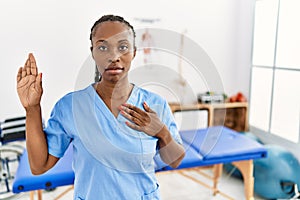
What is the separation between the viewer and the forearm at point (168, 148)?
2.04 feet

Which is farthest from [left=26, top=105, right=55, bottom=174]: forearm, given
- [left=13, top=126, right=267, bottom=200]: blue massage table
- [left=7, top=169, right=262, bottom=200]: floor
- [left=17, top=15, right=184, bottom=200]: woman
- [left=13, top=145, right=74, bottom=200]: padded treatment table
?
[left=7, top=169, right=262, bottom=200]: floor

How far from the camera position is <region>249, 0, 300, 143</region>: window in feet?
4.38

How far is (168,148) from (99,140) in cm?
15

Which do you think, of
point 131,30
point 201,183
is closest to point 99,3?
point 131,30

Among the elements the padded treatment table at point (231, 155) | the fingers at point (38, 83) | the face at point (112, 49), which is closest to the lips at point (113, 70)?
the face at point (112, 49)

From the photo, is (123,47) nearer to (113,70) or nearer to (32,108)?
(113,70)

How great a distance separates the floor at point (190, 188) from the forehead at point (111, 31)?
1573mm

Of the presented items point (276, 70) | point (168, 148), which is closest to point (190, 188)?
point (276, 70)

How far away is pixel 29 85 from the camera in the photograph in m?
0.55

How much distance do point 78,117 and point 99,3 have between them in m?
0.28

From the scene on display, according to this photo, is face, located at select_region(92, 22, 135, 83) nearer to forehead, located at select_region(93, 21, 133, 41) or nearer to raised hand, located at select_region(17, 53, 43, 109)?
forehead, located at select_region(93, 21, 133, 41)

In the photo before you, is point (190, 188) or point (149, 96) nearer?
point (149, 96)

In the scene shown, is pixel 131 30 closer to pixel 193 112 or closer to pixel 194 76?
pixel 194 76

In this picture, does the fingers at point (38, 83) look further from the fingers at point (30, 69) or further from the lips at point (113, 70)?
the lips at point (113, 70)
